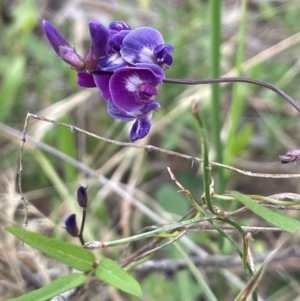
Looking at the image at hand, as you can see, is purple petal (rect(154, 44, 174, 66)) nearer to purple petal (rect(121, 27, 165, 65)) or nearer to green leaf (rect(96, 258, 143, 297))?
purple petal (rect(121, 27, 165, 65))

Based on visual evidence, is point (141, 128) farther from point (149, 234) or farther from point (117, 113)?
point (149, 234)

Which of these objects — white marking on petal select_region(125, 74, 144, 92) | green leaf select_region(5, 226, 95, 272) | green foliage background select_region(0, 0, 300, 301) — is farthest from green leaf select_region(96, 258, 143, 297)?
green foliage background select_region(0, 0, 300, 301)

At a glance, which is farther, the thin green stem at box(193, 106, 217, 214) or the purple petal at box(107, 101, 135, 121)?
the purple petal at box(107, 101, 135, 121)

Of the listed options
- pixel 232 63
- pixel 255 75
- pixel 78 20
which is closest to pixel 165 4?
pixel 78 20

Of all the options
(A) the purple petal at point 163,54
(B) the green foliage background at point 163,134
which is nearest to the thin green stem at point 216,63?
(B) the green foliage background at point 163,134

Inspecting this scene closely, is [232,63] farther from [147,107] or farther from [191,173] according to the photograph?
[147,107]

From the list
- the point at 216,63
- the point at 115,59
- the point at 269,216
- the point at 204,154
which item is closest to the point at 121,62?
the point at 115,59
